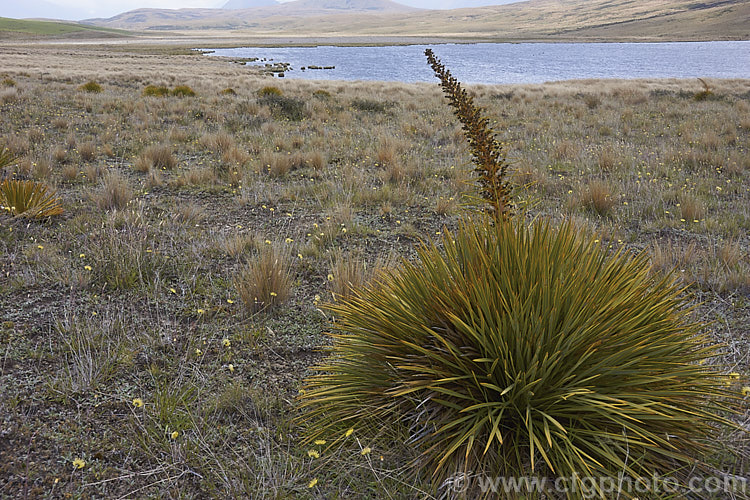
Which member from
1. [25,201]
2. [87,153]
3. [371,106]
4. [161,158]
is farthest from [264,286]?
[371,106]

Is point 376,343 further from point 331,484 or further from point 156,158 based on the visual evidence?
point 156,158

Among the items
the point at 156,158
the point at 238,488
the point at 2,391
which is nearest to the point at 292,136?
the point at 156,158

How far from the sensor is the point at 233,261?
436 cm

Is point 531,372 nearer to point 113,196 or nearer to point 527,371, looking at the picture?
point 527,371

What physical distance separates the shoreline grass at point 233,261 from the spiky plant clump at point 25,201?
5.2 inches

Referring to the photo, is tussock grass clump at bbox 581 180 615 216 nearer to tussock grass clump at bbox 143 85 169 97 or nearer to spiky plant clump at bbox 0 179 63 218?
spiky plant clump at bbox 0 179 63 218

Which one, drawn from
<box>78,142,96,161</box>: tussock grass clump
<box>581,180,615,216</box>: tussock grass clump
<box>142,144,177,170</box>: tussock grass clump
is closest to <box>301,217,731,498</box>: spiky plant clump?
<box>581,180,615,216</box>: tussock grass clump

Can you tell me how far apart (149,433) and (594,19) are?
637 feet

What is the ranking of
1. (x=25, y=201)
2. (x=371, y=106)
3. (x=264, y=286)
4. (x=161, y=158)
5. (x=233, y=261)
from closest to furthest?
(x=264, y=286)
(x=233, y=261)
(x=25, y=201)
(x=161, y=158)
(x=371, y=106)

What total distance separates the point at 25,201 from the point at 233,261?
2486 millimetres

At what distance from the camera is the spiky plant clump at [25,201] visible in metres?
4.82

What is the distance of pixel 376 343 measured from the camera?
2236mm

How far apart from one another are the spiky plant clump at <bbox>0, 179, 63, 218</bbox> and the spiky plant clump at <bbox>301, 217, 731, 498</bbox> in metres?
4.31

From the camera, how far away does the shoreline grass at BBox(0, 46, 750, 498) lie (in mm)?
2088
